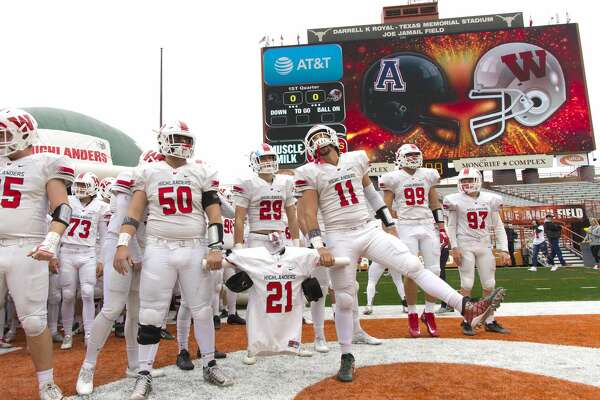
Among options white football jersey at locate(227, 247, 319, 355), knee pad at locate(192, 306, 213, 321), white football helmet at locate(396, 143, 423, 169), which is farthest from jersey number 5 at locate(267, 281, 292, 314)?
white football helmet at locate(396, 143, 423, 169)

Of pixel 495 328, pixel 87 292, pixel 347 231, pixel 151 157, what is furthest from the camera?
pixel 87 292

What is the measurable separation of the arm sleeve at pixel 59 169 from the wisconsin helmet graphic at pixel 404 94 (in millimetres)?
21939

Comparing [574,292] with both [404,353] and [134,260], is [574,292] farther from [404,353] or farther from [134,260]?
[134,260]

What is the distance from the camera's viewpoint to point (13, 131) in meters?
3.51

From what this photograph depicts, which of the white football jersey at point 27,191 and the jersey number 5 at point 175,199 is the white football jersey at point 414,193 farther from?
the white football jersey at point 27,191

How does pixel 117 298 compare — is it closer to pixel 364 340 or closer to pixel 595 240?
pixel 364 340

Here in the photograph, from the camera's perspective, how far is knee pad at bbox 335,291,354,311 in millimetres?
3818

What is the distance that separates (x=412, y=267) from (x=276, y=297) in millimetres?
1167

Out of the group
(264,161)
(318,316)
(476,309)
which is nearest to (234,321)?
(318,316)

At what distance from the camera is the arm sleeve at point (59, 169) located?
3.58 metres

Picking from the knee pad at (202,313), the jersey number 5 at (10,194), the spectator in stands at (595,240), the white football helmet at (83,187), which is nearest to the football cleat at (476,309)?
the knee pad at (202,313)

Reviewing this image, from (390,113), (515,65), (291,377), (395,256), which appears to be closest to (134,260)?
(291,377)

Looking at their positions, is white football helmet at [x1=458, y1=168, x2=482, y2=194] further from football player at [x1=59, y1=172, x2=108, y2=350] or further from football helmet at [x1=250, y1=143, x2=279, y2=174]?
football player at [x1=59, y1=172, x2=108, y2=350]

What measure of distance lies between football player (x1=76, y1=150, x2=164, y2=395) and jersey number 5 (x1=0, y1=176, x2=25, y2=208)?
735 millimetres
